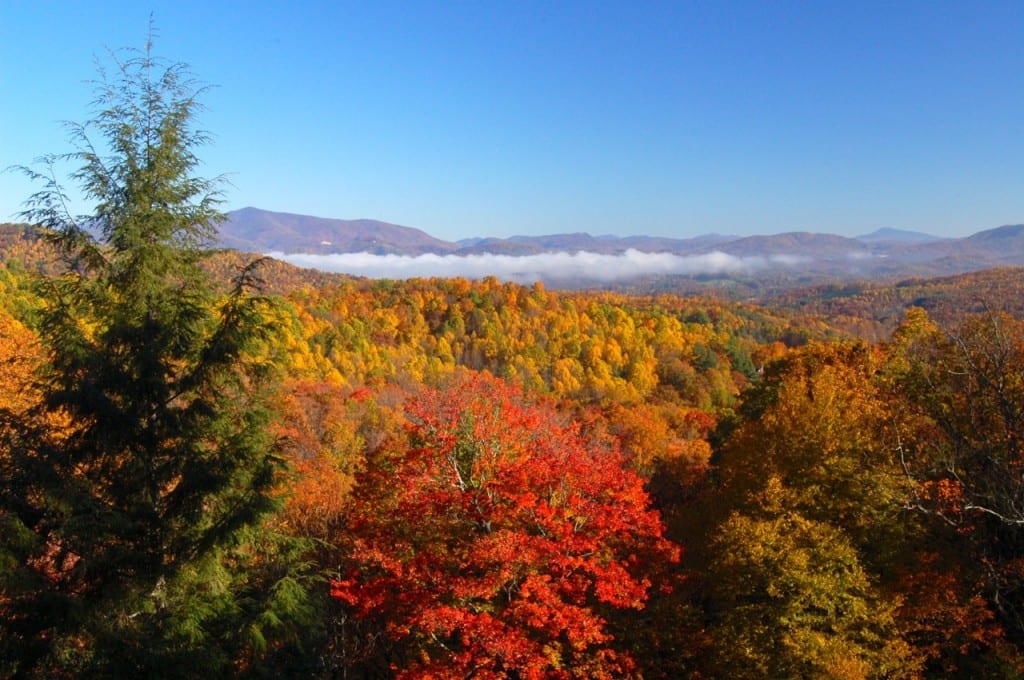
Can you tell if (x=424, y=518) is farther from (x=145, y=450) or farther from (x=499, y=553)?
(x=145, y=450)

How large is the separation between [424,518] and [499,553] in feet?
9.38

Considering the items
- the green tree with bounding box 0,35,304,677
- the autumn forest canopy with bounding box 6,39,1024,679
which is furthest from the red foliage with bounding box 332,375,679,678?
the green tree with bounding box 0,35,304,677

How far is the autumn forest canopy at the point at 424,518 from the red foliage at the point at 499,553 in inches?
2.6

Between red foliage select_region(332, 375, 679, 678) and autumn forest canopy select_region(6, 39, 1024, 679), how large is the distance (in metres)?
0.07

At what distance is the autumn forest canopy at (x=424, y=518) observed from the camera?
27.4 feet

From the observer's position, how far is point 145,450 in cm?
880

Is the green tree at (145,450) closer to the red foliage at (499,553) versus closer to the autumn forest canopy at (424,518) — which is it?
the autumn forest canopy at (424,518)

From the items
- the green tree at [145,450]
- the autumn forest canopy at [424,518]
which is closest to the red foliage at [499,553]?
the autumn forest canopy at [424,518]

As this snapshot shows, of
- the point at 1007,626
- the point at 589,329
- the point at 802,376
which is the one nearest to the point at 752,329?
the point at 589,329

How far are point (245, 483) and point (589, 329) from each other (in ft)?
310

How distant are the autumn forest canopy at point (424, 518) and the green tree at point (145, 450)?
0.04 meters

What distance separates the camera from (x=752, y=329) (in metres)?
124

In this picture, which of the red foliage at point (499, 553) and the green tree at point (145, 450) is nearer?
the green tree at point (145, 450)

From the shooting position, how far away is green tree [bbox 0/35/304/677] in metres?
7.92
